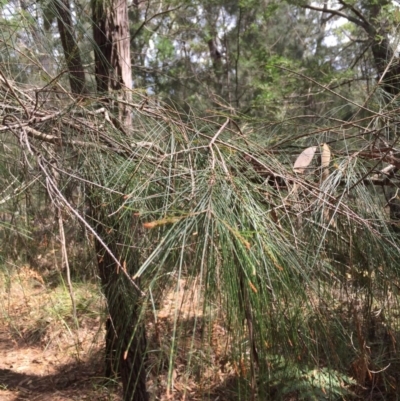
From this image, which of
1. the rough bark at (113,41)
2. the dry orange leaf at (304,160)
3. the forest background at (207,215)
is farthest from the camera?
the rough bark at (113,41)

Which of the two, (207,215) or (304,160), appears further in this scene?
(304,160)

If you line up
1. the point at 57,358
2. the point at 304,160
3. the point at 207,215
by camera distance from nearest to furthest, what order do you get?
the point at 207,215
the point at 304,160
the point at 57,358

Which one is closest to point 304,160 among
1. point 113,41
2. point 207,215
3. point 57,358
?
point 207,215

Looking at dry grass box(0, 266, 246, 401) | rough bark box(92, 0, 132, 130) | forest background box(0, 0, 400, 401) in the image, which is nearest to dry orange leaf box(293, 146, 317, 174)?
forest background box(0, 0, 400, 401)

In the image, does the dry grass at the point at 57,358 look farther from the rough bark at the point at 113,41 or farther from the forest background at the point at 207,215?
the rough bark at the point at 113,41

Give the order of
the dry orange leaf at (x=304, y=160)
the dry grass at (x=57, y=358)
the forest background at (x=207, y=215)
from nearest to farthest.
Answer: the forest background at (x=207, y=215) < the dry orange leaf at (x=304, y=160) < the dry grass at (x=57, y=358)

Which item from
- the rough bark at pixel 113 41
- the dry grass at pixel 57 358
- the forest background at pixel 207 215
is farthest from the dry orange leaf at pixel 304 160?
the dry grass at pixel 57 358

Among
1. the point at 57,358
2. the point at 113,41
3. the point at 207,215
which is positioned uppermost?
the point at 113,41

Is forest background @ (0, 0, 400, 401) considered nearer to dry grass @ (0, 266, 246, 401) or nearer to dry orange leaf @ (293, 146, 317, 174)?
dry orange leaf @ (293, 146, 317, 174)

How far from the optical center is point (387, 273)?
135 centimetres

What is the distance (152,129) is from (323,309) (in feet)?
2.69

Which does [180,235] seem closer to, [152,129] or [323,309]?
[323,309]

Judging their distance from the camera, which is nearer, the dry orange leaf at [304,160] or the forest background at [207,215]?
the forest background at [207,215]

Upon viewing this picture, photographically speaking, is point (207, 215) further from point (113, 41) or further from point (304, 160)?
point (113, 41)
